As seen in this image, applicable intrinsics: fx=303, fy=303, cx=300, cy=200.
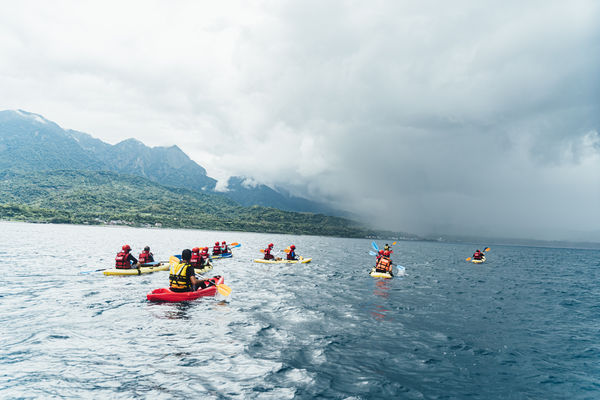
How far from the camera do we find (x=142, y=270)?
32.3 meters

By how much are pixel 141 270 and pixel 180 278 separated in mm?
14829

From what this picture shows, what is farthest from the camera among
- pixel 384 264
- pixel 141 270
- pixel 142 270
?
pixel 384 264

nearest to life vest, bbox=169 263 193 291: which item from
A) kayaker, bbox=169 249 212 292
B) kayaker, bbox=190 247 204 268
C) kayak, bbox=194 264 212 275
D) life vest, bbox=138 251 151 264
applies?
kayaker, bbox=169 249 212 292

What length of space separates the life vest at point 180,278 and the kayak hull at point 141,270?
552 inches

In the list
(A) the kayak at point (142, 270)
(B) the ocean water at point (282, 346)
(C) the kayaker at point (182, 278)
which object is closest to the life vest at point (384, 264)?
(B) the ocean water at point (282, 346)

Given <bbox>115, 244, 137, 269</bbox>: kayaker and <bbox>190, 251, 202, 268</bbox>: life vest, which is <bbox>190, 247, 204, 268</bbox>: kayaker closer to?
<bbox>190, 251, 202, 268</bbox>: life vest

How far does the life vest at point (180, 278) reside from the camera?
804 inches

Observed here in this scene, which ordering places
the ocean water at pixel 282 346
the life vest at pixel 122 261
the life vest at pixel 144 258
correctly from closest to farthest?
the ocean water at pixel 282 346, the life vest at pixel 122 261, the life vest at pixel 144 258

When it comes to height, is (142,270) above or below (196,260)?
below

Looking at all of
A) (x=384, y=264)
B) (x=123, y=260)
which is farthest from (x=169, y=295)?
(x=384, y=264)

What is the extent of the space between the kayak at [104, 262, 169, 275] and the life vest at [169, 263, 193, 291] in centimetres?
1402

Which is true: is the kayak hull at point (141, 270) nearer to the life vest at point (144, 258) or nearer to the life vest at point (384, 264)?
the life vest at point (144, 258)

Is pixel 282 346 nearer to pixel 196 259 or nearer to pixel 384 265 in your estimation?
pixel 196 259

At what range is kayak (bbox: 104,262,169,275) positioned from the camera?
3075cm
